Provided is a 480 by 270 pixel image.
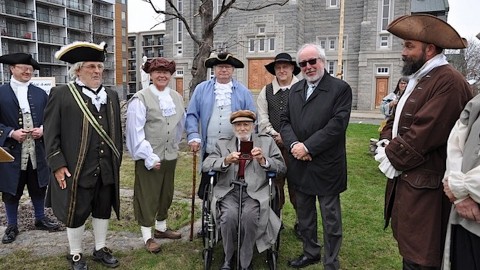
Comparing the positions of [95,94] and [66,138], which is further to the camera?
[95,94]

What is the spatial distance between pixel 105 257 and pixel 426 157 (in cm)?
275

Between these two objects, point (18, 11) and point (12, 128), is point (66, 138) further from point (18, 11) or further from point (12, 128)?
point (18, 11)

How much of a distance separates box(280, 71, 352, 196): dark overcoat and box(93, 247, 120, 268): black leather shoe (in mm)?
1801

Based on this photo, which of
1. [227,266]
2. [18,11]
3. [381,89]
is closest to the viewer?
[227,266]

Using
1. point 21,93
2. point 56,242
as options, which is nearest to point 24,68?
point 21,93

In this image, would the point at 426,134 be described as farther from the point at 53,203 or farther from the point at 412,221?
the point at 53,203

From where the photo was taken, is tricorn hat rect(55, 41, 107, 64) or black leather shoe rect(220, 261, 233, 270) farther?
black leather shoe rect(220, 261, 233, 270)

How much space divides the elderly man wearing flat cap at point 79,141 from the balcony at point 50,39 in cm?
4043

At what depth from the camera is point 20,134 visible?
140 inches

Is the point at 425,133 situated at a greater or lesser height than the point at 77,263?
greater

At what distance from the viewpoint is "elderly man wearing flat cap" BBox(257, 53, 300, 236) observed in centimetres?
371

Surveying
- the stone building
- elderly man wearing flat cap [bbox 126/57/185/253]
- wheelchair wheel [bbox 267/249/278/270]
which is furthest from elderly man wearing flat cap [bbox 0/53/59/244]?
the stone building

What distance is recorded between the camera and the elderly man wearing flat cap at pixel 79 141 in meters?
2.88

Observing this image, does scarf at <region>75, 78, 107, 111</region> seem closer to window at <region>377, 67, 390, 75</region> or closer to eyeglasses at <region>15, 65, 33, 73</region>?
eyeglasses at <region>15, 65, 33, 73</region>
